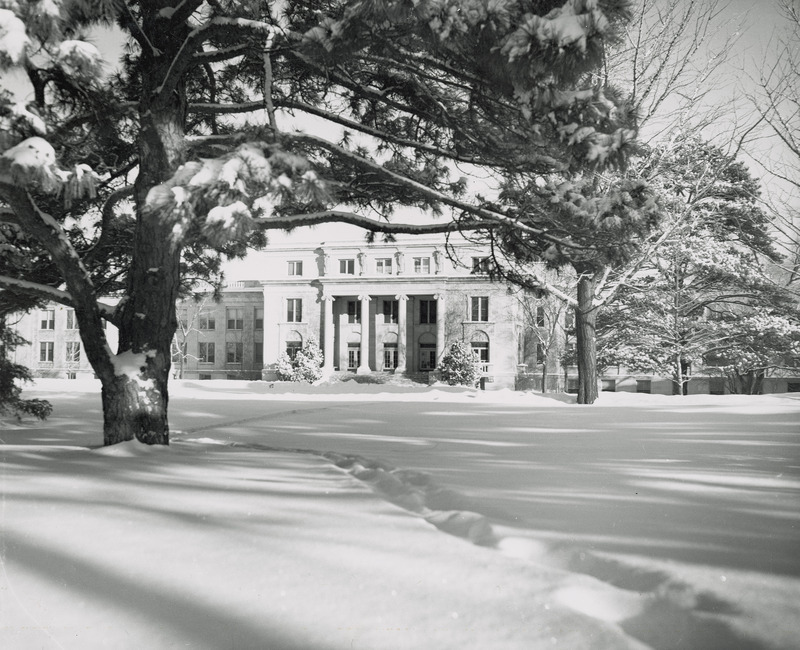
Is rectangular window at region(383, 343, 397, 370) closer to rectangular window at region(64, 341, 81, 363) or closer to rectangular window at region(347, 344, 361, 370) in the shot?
rectangular window at region(347, 344, 361, 370)

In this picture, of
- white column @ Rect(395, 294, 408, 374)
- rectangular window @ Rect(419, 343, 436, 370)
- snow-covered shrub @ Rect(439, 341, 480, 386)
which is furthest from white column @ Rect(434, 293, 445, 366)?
snow-covered shrub @ Rect(439, 341, 480, 386)

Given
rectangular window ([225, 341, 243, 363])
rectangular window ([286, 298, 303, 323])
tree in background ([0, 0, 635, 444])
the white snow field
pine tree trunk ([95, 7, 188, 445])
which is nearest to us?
the white snow field

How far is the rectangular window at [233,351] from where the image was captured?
5066 centimetres

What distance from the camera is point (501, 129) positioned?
6.85 metres

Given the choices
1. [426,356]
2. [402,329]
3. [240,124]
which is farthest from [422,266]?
[240,124]

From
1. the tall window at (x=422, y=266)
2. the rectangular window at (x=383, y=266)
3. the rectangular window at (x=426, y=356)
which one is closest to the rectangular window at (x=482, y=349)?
the rectangular window at (x=426, y=356)

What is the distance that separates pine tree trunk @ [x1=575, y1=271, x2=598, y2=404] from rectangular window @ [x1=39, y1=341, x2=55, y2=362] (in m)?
45.4

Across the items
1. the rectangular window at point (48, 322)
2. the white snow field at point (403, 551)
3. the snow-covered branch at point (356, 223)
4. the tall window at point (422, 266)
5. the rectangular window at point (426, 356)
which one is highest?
the tall window at point (422, 266)

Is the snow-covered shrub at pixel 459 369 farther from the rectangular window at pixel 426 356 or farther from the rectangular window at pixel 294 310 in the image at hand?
the rectangular window at pixel 294 310

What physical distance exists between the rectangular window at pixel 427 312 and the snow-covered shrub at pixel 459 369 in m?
9.48

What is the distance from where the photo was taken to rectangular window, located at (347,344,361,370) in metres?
46.9

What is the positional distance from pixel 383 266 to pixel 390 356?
22.4ft

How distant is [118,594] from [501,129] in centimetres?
590

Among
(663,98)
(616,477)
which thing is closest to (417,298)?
(663,98)
